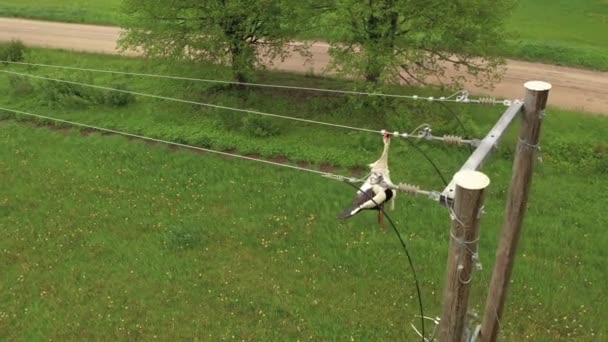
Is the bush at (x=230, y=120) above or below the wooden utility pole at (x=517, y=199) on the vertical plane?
below

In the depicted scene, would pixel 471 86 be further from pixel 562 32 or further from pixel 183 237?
pixel 183 237

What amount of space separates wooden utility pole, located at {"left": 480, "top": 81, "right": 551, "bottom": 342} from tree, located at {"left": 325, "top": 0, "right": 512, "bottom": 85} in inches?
401

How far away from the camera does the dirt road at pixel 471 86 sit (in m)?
19.1

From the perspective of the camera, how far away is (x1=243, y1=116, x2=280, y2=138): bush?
16.5 metres

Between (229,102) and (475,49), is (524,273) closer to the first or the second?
(475,49)

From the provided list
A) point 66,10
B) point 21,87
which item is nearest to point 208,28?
point 21,87

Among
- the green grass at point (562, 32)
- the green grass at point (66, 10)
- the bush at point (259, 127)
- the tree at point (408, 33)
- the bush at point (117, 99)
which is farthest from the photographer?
the green grass at point (66, 10)

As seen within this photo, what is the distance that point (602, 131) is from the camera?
53.8 ft

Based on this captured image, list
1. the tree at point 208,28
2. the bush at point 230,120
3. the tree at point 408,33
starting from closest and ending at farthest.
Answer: the tree at point 408,33 → the bush at point 230,120 → the tree at point 208,28

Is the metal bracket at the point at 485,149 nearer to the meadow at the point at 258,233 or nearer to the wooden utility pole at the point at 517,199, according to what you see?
the wooden utility pole at the point at 517,199

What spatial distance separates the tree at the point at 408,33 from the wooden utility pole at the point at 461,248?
1172cm

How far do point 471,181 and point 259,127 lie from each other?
40.9 feet

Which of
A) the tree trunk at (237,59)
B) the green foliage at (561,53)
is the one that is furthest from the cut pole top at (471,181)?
the green foliage at (561,53)

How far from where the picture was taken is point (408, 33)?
16.8 metres
